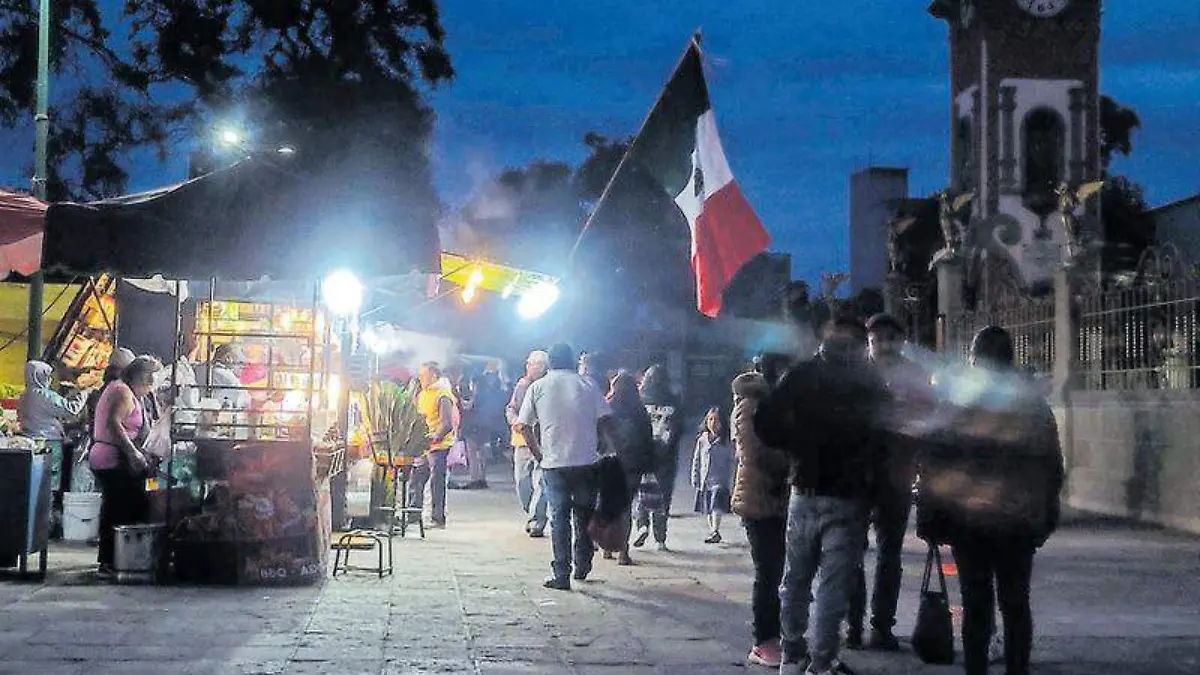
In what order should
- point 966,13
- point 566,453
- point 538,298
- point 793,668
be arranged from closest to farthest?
1. point 793,668
2. point 566,453
3. point 538,298
4. point 966,13

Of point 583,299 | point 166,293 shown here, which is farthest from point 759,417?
point 583,299

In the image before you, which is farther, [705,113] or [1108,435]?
[1108,435]

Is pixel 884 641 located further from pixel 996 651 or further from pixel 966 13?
pixel 966 13

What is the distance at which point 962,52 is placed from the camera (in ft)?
144

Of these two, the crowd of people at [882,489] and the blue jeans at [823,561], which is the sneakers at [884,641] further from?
the blue jeans at [823,561]

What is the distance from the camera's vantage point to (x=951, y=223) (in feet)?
97.3

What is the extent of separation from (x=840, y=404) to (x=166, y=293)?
12.4 metres

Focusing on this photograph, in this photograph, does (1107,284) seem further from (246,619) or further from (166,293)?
(246,619)

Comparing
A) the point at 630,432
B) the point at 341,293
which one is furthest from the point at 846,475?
the point at 341,293

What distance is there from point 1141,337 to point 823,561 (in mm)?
11205

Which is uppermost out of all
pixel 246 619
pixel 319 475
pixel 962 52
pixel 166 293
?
pixel 962 52

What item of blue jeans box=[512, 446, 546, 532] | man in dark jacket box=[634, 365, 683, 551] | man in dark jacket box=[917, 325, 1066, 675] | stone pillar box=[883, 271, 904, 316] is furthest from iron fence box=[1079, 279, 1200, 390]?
man in dark jacket box=[917, 325, 1066, 675]

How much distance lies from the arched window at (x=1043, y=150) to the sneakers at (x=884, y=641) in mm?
34720

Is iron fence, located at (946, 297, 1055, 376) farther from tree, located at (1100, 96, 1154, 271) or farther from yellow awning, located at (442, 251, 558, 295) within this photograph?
tree, located at (1100, 96, 1154, 271)
